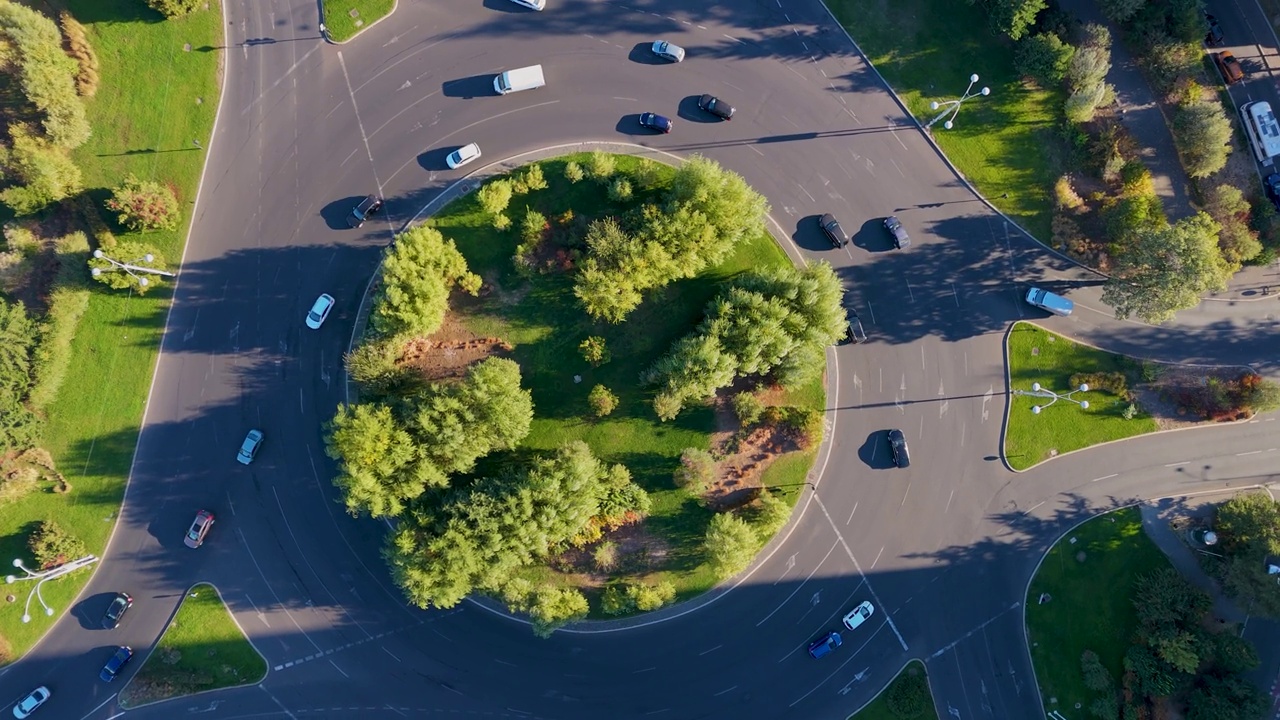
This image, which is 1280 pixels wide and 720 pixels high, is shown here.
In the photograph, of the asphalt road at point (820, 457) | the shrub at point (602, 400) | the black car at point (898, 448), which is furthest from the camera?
the asphalt road at point (820, 457)

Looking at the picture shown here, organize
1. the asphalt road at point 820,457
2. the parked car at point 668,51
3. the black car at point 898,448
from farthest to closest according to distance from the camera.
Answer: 1. the asphalt road at point 820,457
2. the black car at point 898,448
3. the parked car at point 668,51

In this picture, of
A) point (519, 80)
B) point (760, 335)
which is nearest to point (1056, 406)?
point (760, 335)

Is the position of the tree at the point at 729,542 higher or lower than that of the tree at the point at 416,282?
lower

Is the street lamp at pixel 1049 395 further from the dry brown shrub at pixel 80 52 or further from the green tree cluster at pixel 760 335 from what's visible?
the dry brown shrub at pixel 80 52

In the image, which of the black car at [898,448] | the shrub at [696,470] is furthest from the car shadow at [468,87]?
the black car at [898,448]

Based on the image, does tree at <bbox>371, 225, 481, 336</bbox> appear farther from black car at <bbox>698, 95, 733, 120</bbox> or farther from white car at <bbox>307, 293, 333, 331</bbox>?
black car at <bbox>698, 95, 733, 120</bbox>

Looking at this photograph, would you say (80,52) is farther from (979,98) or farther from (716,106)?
(979,98)
